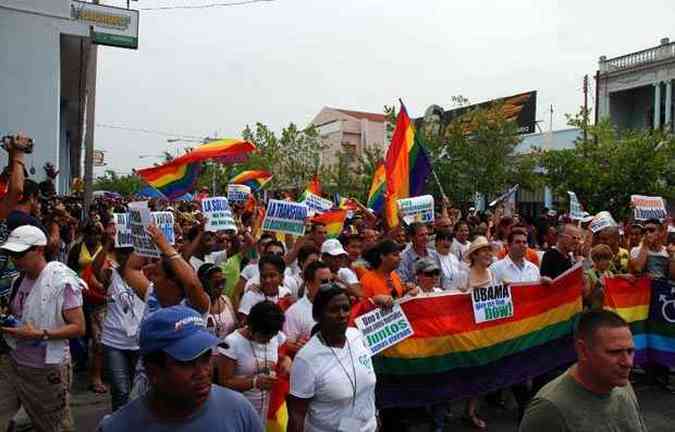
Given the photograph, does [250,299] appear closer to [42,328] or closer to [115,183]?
[42,328]

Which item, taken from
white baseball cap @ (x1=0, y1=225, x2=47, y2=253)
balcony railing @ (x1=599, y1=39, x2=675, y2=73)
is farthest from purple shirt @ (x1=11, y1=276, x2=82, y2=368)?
balcony railing @ (x1=599, y1=39, x2=675, y2=73)

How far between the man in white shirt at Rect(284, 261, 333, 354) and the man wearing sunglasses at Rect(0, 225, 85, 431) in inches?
51.9

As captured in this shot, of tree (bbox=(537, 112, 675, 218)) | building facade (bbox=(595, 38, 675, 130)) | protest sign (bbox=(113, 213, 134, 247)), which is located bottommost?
protest sign (bbox=(113, 213, 134, 247))

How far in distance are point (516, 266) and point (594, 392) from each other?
3.84 m

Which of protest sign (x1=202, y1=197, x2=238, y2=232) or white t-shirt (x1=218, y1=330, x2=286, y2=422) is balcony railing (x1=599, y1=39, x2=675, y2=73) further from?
white t-shirt (x1=218, y1=330, x2=286, y2=422)

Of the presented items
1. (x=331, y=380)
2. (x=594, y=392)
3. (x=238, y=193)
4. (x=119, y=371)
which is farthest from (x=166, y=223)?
(x=238, y=193)

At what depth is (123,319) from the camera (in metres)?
4.98

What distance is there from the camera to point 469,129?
2647 cm

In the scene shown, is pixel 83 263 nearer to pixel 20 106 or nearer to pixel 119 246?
pixel 119 246

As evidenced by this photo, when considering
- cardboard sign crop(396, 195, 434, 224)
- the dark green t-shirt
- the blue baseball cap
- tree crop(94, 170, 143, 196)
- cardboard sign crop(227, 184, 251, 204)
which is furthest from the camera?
tree crop(94, 170, 143, 196)

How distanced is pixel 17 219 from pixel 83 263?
2058 millimetres

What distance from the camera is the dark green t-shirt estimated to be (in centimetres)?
237

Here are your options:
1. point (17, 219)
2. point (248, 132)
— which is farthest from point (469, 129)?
point (17, 219)

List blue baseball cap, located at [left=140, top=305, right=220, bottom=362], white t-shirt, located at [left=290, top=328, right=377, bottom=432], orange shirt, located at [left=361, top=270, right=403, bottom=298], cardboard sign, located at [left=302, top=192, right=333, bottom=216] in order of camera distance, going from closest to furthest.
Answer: blue baseball cap, located at [left=140, top=305, right=220, bottom=362] < white t-shirt, located at [left=290, top=328, right=377, bottom=432] < orange shirt, located at [left=361, top=270, right=403, bottom=298] < cardboard sign, located at [left=302, top=192, right=333, bottom=216]
